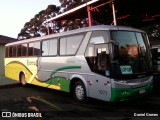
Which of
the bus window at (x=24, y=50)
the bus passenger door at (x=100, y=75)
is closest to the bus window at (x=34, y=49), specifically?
the bus window at (x=24, y=50)

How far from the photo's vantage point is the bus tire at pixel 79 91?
9.71m

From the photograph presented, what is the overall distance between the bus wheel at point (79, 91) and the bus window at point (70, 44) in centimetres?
131

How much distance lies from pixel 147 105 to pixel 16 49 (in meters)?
9.64

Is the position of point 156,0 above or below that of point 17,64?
above

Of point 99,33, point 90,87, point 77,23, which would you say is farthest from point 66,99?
point 77,23

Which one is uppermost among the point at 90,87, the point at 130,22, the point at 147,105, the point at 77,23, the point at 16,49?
the point at 77,23

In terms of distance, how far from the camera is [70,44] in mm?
10516

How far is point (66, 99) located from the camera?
424 inches

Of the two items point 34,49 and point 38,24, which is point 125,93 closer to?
point 34,49

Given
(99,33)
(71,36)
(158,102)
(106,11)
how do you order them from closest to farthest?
1. (99,33)
2. (158,102)
3. (71,36)
4. (106,11)

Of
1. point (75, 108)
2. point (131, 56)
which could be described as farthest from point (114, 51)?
point (75, 108)

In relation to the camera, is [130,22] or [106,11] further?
[130,22]

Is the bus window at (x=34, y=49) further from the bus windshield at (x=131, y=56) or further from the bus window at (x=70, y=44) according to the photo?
the bus windshield at (x=131, y=56)

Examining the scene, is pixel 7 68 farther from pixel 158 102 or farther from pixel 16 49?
pixel 158 102
